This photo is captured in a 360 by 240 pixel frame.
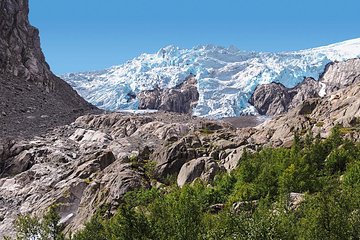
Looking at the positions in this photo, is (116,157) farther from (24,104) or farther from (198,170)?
(24,104)

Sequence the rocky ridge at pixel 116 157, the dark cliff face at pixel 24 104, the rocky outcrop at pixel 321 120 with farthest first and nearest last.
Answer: the dark cliff face at pixel 24 104, the rocky outcrop at pixel 321 120, the rocky ridge at pixel 116 157

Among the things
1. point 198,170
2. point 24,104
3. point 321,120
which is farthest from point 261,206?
point 24,104

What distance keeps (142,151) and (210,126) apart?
→ 157 ft

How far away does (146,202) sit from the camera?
7219 centimetres

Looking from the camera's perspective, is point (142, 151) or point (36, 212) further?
point (142, 151)

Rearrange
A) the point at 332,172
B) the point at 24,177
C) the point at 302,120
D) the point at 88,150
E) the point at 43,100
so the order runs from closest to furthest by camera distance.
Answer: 1. the point at 332,172
2. the point at 24,177
3. the point at 88,150
4. the point at 302,120
5. the point at 43,100

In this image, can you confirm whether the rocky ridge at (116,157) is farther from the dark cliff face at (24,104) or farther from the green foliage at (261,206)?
the dark cliff face at (24,104)

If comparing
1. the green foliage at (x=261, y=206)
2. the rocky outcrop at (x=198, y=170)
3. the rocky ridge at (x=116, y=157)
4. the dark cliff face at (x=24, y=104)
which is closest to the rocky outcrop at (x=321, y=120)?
the rocky ridge at (x=116, y=157)

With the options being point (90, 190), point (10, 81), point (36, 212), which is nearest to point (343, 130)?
point (90, 190)

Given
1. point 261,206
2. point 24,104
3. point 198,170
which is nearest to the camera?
point 261,206

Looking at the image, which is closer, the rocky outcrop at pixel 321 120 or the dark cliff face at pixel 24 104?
the rocky outcrop at pixel 321 120

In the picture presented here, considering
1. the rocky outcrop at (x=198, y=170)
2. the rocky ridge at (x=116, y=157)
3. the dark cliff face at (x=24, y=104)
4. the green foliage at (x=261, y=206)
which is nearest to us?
the green foliage at (x=261, y=206)

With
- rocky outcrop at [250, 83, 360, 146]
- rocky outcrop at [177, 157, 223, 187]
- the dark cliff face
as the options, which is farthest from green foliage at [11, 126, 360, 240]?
the dark cliff face

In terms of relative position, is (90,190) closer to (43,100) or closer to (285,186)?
(285,186)
